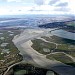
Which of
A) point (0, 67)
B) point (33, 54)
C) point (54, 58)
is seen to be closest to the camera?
point (0, 67)

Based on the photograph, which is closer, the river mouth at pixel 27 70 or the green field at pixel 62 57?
the river mouth at pixel 27 70

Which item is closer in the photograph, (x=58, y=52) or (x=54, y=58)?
(x=54, y=58)

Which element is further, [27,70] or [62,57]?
[62,57]

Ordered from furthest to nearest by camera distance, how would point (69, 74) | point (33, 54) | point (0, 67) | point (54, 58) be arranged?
point (33, 54) → point (54, 58) → point (0, 67) → point (69, 74)

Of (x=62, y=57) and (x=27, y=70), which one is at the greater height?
(x=27, y=70)

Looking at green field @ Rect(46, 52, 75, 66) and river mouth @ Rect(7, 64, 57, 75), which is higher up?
river mouth @ Rect(7, 64, 57, 75)

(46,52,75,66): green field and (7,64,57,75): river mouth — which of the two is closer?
(7,64,57,75): river mouth

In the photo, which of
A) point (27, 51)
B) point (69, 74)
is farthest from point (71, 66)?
point (27, 51)

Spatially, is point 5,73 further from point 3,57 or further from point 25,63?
point 3,57
